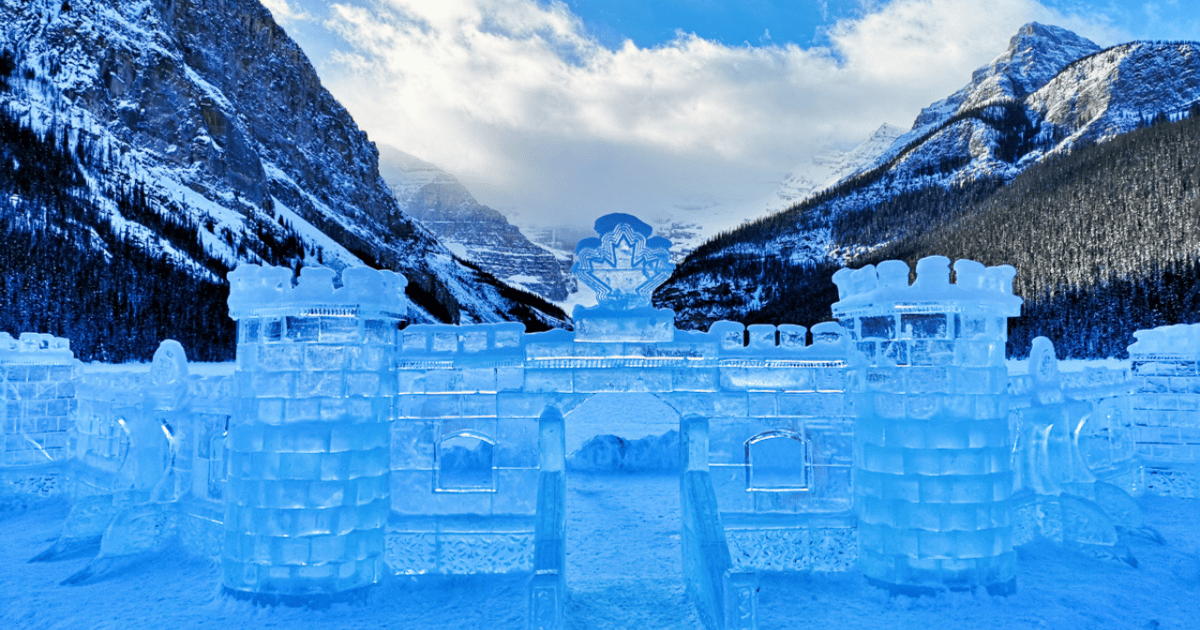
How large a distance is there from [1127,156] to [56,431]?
291 ft

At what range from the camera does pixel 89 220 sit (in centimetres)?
7112

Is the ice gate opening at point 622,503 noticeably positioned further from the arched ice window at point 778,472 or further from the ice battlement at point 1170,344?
the ice battlement at point 1170,344

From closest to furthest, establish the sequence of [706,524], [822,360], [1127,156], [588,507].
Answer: [706,524] → [822,360] → [588,507] → [1127,156]

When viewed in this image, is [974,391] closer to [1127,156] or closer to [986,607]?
[986,607]

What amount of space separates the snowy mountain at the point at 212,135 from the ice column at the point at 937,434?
77215 mm

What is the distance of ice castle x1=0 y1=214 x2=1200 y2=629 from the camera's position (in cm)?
937

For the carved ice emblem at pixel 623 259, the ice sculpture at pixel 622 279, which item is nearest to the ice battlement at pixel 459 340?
the ice sculpture at pixel 622 279

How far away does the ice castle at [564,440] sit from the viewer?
9367mm

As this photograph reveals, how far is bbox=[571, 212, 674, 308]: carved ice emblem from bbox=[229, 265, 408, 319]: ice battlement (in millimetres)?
3350

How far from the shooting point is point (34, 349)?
50.6 feet

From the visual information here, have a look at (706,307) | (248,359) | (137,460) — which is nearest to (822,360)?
(248,359)

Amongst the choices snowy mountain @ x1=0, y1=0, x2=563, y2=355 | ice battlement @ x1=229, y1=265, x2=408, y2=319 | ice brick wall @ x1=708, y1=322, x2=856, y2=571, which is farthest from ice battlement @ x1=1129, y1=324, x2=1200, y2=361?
snowy mountain @ x1=0, y1=0, x2=563, y2=355

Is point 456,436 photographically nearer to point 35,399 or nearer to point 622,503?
point 622,503

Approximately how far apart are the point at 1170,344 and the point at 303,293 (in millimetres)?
18244
